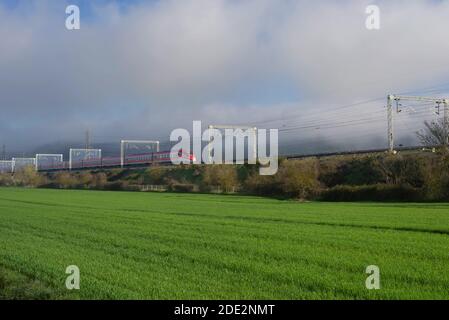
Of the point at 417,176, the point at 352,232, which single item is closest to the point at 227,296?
the point at 352,232

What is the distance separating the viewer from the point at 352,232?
803 inches

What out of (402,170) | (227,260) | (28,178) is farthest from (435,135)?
(28,178)

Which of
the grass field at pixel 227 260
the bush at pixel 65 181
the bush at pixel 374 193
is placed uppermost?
the bush at pixel 65 181

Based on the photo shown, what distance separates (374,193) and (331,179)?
684 inches

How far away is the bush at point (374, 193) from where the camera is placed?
49219 mm

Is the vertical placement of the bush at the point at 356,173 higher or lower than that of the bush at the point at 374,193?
higher

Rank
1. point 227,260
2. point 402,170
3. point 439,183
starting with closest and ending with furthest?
point 227,260 < point 439,183 < point 402,170

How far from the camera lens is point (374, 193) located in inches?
2044

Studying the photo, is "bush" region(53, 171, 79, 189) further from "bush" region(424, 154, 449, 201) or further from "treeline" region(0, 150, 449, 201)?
"bush" region(424, 154, 449, 201)

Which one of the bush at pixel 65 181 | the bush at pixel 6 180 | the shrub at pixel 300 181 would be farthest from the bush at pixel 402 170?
the bush at pixel 6 180

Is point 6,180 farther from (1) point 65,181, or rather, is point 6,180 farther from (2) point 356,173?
(2) point 356,173

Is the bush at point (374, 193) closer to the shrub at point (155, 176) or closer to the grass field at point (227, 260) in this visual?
the grass field at point (227, 260)
